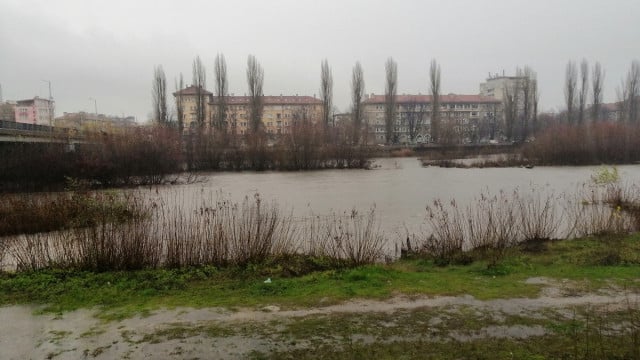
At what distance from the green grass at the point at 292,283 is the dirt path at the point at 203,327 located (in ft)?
0.85

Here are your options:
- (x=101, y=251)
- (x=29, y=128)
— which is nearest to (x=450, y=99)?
(x=29, y=128)

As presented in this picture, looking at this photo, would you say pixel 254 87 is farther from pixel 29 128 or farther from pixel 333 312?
pixel 333 312

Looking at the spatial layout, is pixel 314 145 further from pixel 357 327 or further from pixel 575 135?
pixel 357 327

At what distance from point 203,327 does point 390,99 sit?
6314 cm

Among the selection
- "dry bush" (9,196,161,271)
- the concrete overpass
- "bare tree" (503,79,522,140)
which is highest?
"bare tree" (503,79,522,140)

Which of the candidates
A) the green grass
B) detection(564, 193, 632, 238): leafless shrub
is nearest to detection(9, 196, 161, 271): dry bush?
the green grass

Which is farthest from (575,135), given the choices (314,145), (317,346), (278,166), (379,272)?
(317,346)

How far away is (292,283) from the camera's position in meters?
6.68

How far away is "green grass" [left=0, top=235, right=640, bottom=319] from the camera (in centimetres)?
588

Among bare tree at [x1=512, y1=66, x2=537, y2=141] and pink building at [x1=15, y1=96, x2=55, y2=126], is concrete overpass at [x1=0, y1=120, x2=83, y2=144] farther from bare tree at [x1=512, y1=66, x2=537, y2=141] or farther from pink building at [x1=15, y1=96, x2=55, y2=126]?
pink building at [x1=15, y1=96, x2=55, y2=126]

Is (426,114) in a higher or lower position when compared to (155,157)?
higher

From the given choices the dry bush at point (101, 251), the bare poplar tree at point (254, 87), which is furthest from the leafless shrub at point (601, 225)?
the bare poplar tree at point (254, 87)

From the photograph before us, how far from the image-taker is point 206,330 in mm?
4832

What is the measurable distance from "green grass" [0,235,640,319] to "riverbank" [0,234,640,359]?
18mm
